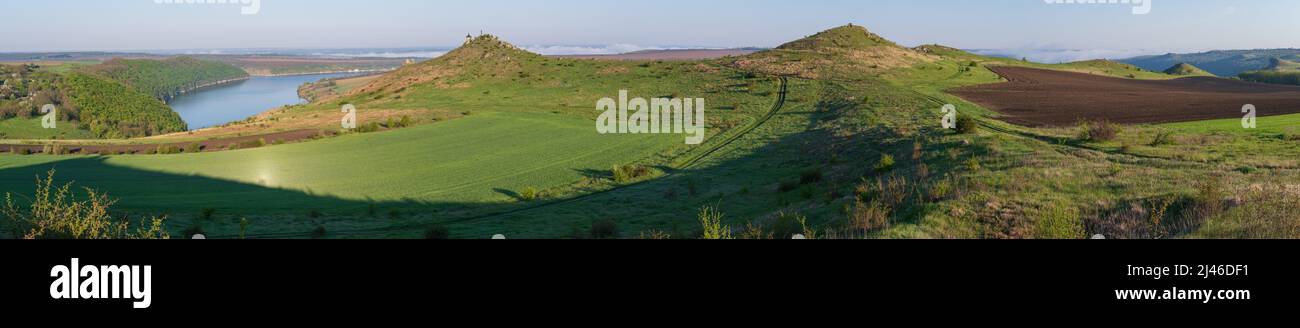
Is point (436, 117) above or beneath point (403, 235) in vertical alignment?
above

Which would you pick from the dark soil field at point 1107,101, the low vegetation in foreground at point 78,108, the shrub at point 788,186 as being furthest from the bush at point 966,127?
the low vegetation in foreground at point 78,108

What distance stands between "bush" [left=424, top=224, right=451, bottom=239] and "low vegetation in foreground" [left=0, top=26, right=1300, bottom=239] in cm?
7

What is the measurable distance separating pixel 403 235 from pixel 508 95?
46.7 metres

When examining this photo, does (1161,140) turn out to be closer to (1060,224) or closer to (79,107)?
(1060,224)

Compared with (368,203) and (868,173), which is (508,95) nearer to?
(368,203)

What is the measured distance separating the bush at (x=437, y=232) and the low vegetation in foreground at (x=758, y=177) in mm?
68

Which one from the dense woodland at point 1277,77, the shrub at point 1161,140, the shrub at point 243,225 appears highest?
the dense woodland at point 1277,77

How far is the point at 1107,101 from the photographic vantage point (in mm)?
37250

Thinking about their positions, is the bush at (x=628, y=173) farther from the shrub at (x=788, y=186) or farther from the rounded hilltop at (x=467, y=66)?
the rounded hilltop at (x=467, y=66)

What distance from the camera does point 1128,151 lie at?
16.5m

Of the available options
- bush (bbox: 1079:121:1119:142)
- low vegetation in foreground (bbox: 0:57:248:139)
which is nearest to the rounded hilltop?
low vegetation in foreground (bbox: 0:57:248:139)

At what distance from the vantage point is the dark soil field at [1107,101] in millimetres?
27469

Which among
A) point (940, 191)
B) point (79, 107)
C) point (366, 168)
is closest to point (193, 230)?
point (366, 168)
